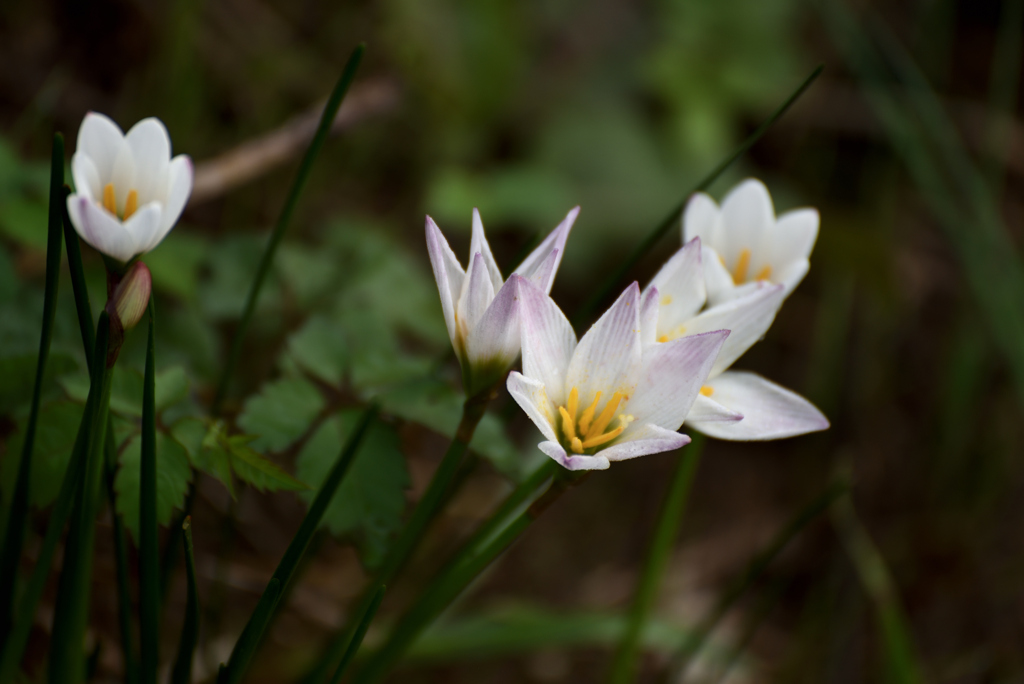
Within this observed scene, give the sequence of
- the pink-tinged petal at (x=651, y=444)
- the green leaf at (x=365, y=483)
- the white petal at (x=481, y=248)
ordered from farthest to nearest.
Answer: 1. the green leaf at (x=365, y=483)
2. the white petal at (x=481, y=248)
3. the pink-tinged petal at (x=651, y=444)

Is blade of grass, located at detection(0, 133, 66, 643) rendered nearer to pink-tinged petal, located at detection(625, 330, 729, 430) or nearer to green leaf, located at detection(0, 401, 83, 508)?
green leaf, located at detection(0, 401, 83, 508)

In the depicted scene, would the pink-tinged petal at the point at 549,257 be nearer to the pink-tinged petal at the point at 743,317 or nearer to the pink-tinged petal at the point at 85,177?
the pink-tinged petal at the point at 743,317

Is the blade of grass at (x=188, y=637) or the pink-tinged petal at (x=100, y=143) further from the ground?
the pink-tinged petal at (x=100, y=143)

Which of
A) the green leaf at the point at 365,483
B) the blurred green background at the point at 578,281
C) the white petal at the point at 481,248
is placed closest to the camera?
the white petal at the point at 481,248

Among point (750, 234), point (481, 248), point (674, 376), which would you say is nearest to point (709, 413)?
point (674, 376)

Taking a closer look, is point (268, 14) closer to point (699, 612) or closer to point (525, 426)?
point (525, 426)

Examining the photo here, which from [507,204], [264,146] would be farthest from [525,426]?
[264,146]

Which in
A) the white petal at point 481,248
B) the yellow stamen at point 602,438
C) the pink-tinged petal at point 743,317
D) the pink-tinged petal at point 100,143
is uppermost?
the pink-tinged petal at point 100,143

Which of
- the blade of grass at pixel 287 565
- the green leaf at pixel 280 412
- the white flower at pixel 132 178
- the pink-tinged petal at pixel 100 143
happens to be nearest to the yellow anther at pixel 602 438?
the blade of grass at pixel 287 565

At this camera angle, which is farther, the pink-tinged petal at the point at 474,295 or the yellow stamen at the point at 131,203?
the yellow stamen at the point at 131,203
